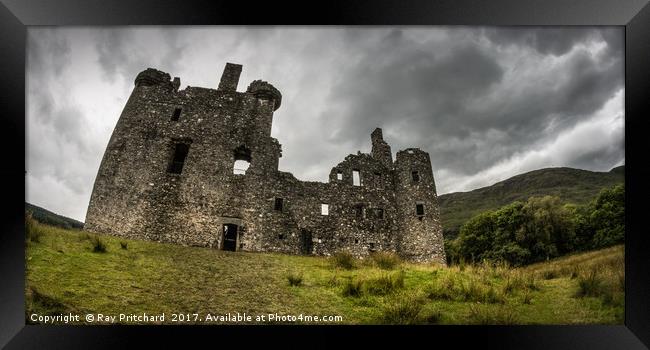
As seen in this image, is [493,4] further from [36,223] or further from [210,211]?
[210,211]

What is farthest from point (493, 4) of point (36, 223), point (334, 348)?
point (36, 223)

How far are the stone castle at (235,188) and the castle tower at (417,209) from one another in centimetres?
6

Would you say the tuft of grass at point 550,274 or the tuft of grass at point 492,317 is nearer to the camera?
the tuft of grass at point 492,317

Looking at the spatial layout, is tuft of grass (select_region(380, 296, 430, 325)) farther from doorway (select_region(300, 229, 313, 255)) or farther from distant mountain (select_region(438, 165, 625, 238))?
distant mountain (select_region(438, 165, 625, 238))

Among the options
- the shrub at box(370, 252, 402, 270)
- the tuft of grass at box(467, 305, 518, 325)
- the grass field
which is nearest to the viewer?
the tuft of grass at box(467, 305, 518, 325)

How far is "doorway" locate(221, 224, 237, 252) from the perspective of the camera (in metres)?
15.9

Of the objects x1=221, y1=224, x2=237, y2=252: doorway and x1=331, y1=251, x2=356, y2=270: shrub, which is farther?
x1=221, y1=224, x2=237, y2=252: doorway

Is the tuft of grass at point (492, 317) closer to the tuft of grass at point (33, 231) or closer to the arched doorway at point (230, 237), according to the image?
the tuft of grass at point (33, 231)

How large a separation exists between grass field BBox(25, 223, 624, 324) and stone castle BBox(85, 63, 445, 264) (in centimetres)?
540

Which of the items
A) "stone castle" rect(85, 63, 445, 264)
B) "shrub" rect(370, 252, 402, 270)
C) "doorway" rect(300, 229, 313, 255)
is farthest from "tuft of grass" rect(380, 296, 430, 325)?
"doorway" rect(300, 229, 313, 255)

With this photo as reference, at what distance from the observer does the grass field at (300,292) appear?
535 cm

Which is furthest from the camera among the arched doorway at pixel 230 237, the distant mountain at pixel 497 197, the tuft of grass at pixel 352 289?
the distant mountain at pixel 497 197

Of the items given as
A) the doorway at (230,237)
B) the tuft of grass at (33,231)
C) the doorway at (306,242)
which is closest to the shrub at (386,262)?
the doorway at (306,242)
